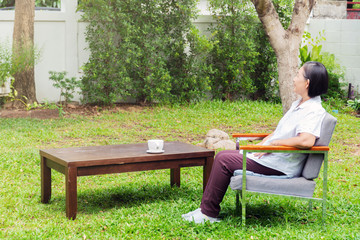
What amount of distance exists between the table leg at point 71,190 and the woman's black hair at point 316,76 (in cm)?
199

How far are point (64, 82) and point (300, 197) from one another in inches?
254

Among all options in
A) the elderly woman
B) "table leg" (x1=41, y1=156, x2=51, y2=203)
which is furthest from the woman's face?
"table leg" (x1=41, y1=156, x2=51, y2=203)

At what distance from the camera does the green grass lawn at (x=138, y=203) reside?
3.82 meters

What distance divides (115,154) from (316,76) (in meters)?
1.80

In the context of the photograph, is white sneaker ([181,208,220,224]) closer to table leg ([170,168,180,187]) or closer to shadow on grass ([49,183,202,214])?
shadow on grass ([49,183,202,214])

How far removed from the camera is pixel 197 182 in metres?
5.34

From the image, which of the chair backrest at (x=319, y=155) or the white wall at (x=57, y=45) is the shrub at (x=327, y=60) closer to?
the white wall at (x=57, y=45)

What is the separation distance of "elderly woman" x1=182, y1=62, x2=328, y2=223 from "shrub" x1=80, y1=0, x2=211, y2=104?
5857 millimetres

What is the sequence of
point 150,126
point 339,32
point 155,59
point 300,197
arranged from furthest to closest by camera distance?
point 339,32 → point 155,59 → point 150,126 → point 300,197

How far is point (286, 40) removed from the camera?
22.2ft

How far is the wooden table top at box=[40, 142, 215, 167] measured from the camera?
4094mm

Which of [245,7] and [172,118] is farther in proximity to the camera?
[245,7]

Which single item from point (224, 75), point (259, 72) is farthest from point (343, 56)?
point (224, 75)

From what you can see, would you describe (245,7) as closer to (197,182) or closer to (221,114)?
(221,114)
